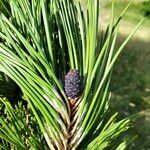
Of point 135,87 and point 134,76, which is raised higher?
point 134,76

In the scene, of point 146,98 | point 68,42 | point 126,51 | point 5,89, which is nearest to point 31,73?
point 68,42

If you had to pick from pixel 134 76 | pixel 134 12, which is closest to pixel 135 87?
pixel 134 76

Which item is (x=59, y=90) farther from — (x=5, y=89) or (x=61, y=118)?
(x=5, y=89)

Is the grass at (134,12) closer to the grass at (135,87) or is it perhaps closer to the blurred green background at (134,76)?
the blurred green background at (134,76)

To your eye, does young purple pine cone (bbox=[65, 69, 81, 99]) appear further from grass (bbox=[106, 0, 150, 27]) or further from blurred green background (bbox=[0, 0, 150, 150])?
grass (bbox=[106, 0, 150, 27])

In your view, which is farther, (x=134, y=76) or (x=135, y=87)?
(x=134, y=76)

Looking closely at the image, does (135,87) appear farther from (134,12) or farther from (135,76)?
(134,12)
